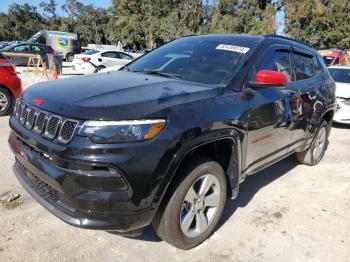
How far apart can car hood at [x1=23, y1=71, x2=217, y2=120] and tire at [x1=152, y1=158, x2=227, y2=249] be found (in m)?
0.58

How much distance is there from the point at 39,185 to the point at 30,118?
0.54 m

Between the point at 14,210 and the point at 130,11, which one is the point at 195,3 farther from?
the point at 14,210

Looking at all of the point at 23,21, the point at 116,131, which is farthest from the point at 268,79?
the point at 23,21

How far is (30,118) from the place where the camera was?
289cm

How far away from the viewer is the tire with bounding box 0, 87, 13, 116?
7.64 m

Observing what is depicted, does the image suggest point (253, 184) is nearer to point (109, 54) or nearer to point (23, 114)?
point (23, 114)

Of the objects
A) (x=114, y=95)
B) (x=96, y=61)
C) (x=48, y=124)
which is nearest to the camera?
(x=48, y=124)

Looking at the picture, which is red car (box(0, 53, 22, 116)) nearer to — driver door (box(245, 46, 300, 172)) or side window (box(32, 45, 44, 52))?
driver door (box(245, 46, 300, 172))

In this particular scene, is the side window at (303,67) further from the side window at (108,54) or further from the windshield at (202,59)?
the side window at (108,54)

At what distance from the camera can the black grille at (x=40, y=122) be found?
2.69 metres

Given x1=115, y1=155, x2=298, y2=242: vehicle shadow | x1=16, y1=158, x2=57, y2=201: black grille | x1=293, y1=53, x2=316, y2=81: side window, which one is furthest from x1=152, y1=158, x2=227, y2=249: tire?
x1=293, y1=53, x2=316, y2=81: side window

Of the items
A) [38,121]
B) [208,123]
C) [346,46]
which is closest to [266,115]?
[208,123]

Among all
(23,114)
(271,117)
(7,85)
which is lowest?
(7,85)

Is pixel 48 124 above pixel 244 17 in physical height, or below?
below
